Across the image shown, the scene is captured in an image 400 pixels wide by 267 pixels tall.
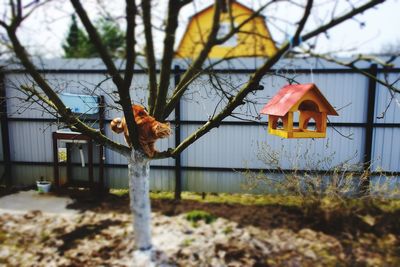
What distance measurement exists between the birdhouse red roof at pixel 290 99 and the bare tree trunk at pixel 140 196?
1439 millimetres

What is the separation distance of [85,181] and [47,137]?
118cm

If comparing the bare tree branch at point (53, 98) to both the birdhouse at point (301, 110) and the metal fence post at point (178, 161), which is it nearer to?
the birdhouse at point (301, 110)

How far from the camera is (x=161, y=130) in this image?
2967mm

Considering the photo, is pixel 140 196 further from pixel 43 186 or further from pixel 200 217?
pixel 43 186

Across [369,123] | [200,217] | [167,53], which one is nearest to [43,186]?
[200,217]

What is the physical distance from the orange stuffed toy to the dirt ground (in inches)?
65.9

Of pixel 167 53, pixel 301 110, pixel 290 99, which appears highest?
pixel 167 53

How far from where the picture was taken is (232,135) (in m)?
6.38

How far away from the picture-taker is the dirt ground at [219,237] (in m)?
4.12

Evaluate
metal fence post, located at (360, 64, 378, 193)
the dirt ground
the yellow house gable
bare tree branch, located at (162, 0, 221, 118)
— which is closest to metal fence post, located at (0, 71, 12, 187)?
the dirt ground

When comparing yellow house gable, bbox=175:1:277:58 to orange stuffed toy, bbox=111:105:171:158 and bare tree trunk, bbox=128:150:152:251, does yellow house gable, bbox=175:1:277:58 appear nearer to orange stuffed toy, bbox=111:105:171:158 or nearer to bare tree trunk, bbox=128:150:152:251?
orange stuffed toy, bbox=111:105:171:158

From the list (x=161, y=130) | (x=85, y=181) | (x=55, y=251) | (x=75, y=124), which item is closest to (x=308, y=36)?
(x=161, y=130)

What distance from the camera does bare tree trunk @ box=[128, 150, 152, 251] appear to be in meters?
3.60

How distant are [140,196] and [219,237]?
1468mm
